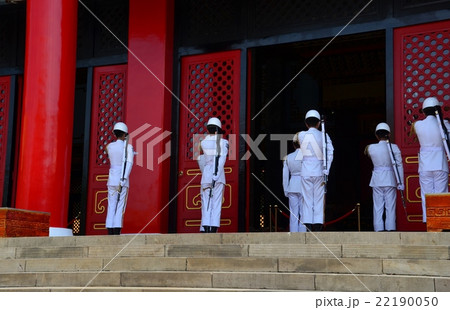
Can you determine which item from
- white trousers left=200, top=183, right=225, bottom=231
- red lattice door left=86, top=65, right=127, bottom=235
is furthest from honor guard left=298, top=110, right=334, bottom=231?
red lattice door left=86, top=65, right=127, bottom=235

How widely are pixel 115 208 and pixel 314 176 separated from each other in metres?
3.12

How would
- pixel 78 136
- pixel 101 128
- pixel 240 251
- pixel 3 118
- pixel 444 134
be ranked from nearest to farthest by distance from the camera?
pixel 240 251 < pixel 444 134 < pixel 101 128 < pixel 3 118 < pixel 78 136

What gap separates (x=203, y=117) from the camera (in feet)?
36.9

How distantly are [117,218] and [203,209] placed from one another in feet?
4.42

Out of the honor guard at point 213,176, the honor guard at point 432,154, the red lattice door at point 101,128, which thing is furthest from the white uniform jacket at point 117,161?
the honor guard at point 432,154

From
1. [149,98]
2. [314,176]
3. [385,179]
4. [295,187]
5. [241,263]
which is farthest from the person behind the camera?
[149,98]

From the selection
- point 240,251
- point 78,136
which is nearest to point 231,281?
point 240,251

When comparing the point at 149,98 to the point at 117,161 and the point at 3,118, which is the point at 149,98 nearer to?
the point at 117,161

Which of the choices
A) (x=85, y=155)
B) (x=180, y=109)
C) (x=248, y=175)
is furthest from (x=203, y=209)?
(x=85, y=155)

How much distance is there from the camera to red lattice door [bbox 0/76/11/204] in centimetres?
1240

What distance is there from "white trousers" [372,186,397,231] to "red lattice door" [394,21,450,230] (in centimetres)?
29

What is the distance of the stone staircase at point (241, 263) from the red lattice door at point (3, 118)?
17.2 feet

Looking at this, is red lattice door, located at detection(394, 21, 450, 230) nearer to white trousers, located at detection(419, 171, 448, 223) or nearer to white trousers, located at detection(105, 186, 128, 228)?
white trousers, located at detection(419, 171, 448, 223)
